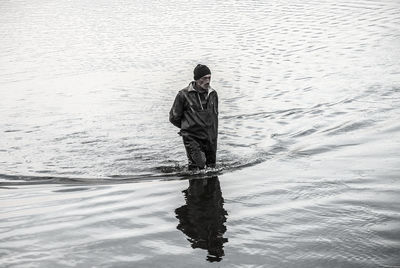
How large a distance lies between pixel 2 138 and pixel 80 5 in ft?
104

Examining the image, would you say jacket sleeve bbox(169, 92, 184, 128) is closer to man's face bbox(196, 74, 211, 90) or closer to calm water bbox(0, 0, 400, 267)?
man's face bbox(196, 74, 211, 90)

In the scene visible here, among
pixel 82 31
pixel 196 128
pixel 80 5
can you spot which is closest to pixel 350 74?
pixel 196 128

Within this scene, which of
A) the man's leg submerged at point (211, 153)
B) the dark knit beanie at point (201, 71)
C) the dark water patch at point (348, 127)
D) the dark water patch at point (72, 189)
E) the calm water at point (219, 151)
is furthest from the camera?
the dark water patch at point (348, 127)

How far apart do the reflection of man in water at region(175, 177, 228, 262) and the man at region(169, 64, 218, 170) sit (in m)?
0.53

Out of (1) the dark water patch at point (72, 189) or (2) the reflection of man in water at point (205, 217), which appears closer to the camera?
(2) the reflection of man in water at point (205, 217)

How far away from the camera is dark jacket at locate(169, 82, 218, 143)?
9164 millimetres

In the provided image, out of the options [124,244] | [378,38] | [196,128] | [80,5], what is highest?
[80,5]

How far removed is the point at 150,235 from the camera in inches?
286

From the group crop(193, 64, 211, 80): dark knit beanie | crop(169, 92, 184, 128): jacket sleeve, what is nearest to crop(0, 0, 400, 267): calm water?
crop(169, 92, 184, 128): jacket sleeve

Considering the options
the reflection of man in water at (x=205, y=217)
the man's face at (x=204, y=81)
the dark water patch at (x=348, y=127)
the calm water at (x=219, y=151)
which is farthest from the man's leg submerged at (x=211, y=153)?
the dark water patch at (x=348, y=127)

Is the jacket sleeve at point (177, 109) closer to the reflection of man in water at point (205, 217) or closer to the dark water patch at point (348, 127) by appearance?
the reflection of man in water at point (205, 217)

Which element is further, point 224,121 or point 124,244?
point 224,121

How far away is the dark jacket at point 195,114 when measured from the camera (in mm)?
9164

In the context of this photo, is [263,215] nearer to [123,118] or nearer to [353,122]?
[353,122]
